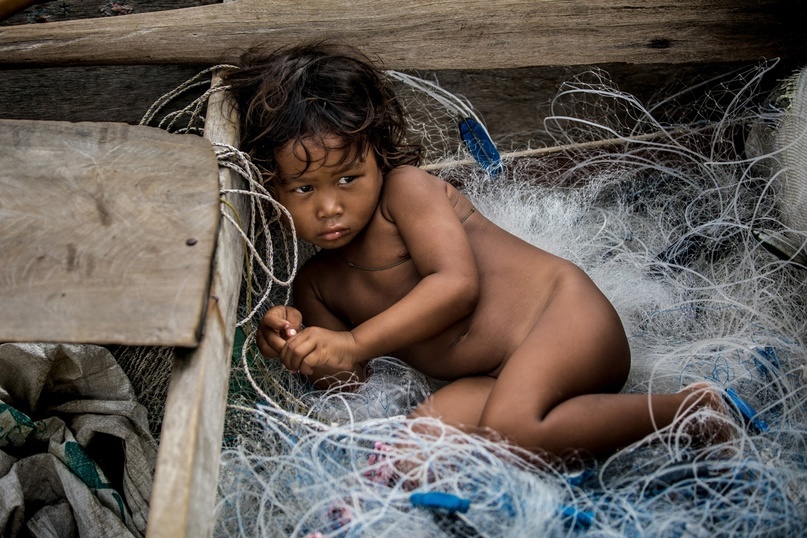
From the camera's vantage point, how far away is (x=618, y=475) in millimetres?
1827

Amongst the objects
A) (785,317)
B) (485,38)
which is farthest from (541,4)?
(785,317)

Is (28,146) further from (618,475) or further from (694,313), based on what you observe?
(694,313)

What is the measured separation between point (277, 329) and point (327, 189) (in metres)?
0.39

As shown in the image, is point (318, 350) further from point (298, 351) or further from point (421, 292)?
point (421, 292)

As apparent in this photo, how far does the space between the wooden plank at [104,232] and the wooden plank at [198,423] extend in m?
0.06

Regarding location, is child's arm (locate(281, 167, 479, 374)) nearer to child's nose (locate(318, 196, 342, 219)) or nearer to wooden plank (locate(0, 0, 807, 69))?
child's nose (locate(318, 196, 342, 219))

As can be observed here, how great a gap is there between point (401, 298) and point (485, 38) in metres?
0.96

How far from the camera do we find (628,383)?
2.24 metres

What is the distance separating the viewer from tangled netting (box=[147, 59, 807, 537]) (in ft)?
5.43

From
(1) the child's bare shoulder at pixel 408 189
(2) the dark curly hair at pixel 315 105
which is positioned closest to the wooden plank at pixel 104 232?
(2) the dark curly hair at pixel 315 105

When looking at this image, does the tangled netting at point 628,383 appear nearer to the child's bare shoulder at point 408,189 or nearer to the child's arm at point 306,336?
the child's arm at point 306,336

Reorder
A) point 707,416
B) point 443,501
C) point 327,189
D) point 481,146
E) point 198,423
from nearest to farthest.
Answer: point 198,423 → point 443,501 → point 707,416 → point 327,189 → point 481,146

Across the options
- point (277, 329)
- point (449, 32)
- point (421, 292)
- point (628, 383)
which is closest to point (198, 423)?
point (277, 329)

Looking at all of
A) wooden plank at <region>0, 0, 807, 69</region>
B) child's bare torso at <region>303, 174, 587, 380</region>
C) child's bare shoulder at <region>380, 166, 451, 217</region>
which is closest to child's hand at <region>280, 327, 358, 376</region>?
child's bare torso at <region>303, 174, 587, 380</region>
